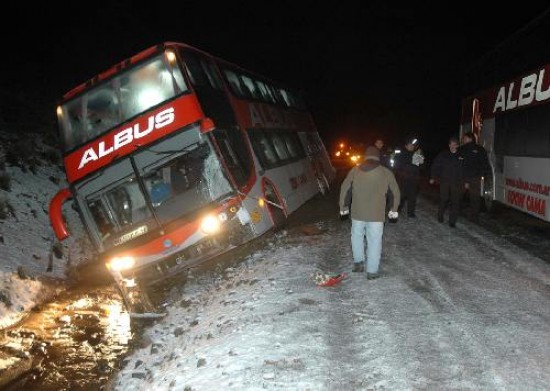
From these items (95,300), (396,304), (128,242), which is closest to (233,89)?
(128,242)

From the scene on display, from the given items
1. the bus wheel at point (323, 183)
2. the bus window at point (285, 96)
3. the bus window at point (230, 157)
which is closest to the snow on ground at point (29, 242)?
the bus window at point (230, 157)

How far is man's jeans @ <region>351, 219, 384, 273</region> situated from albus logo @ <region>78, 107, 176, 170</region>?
3.42m

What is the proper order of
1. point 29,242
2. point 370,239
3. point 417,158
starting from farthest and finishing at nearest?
point 29,242 → point 417,158 → point 370,239

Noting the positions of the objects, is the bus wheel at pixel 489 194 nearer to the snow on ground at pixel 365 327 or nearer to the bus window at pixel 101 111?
the snow on ground at pixel 365 327

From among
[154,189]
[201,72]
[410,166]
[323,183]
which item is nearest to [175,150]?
[154,189]

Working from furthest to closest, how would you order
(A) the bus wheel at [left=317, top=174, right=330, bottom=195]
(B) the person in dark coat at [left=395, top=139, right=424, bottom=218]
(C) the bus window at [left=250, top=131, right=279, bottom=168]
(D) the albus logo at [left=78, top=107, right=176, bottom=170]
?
(A) the bus wheel at [left=317, top=174, right=330, bottom=195] < (B) the person in dark coat at [left=395, top=139, right=424, bottom=218] < (C) the bus window at [left=250, top=131, right=279, bottom=168] < (D) the albus logo at [left=78, top=107, right=176, bottom=170]

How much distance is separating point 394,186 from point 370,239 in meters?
0.79

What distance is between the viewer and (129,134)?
25.1 ft

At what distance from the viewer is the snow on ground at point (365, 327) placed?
4223mm

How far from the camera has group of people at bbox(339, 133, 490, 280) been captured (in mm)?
6254

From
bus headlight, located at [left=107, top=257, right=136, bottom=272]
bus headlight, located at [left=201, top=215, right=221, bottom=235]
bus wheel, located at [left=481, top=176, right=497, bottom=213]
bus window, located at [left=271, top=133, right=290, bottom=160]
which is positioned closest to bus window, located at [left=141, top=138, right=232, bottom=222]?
bus headlight, located at [left=201, top=215, right=221, bottom=235]

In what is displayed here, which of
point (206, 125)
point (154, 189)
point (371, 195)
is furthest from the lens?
point (154, 189)

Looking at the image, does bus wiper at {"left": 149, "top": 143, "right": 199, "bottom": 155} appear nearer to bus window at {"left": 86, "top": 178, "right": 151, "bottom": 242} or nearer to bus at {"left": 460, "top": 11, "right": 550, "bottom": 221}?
bus window at {"left": 86, "top": 178, "right": 151, "bottom": 242}

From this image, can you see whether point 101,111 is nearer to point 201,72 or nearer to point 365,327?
point 201,72
